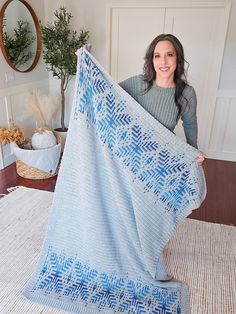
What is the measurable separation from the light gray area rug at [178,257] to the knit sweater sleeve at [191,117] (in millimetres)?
780

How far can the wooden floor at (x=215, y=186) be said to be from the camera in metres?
2.23

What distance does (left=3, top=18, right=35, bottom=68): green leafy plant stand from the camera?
2717mm

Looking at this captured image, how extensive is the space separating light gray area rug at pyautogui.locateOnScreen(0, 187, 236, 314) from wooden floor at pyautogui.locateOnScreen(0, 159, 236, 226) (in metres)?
0.16

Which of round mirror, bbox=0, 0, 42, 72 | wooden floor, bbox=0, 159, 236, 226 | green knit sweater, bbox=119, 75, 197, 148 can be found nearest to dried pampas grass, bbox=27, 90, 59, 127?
round mirror, bbox=0, 0, 42, 72

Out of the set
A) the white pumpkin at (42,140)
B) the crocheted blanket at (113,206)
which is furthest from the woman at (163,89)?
the white pumpkin at (42,140)

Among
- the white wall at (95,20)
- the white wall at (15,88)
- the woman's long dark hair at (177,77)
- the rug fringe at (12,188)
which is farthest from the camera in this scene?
the white wall at (95,20)

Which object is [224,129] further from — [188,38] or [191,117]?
[191,117]

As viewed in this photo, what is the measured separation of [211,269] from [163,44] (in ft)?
4.40

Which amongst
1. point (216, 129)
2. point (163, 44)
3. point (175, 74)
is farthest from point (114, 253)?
point (216, 129)

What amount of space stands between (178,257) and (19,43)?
102 inches

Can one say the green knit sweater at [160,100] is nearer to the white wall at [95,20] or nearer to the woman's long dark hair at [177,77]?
the woman's long dark hair at [177,77]

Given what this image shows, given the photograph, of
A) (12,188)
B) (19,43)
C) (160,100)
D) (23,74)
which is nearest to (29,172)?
(12,188)

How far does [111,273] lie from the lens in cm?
145

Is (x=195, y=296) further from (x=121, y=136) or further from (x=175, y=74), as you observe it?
(x=175, y=74)
